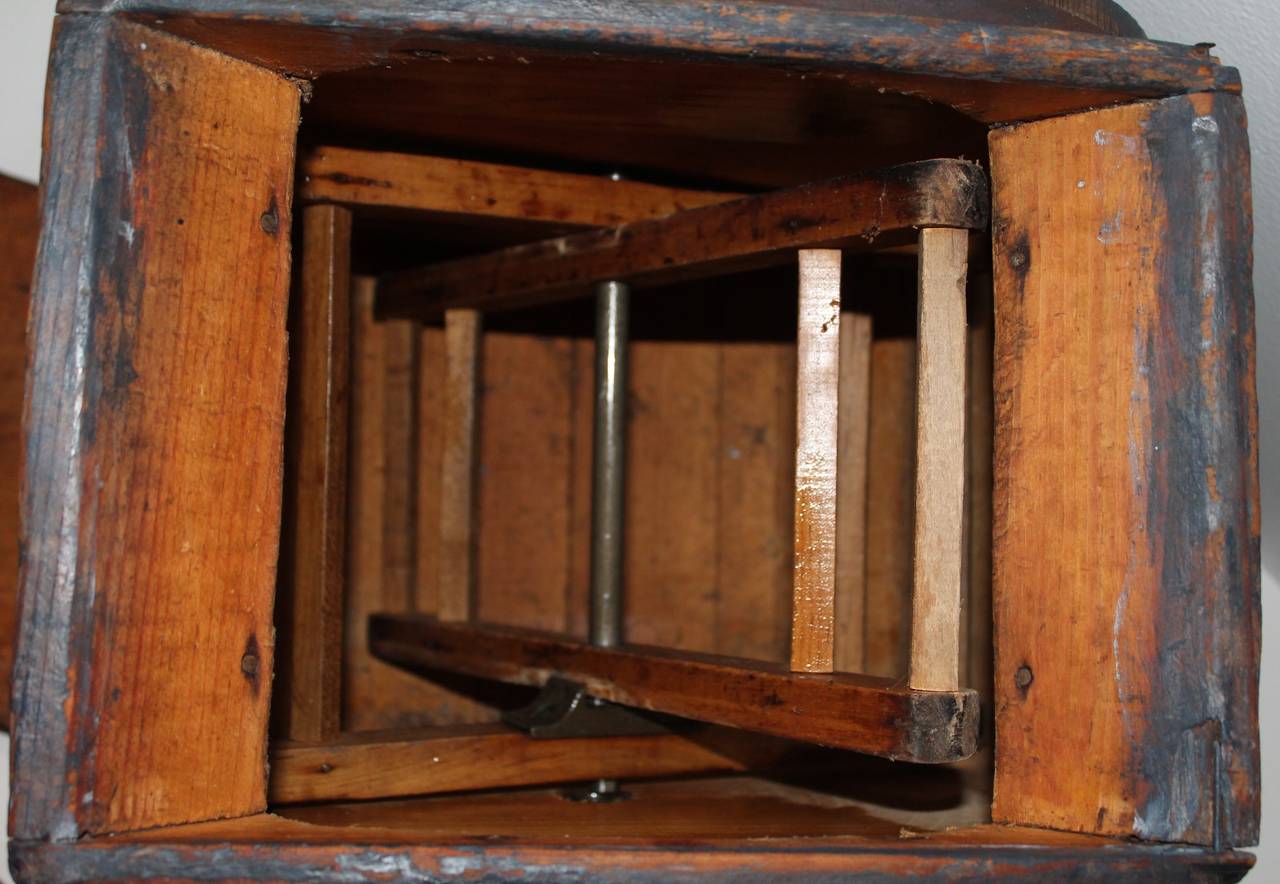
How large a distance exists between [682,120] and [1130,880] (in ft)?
2.52

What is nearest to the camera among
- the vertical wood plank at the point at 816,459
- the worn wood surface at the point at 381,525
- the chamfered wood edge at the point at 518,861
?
the chamfered wood edge at the point at 518,861

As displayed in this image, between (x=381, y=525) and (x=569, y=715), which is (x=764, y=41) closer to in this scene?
(x=569, y=715)

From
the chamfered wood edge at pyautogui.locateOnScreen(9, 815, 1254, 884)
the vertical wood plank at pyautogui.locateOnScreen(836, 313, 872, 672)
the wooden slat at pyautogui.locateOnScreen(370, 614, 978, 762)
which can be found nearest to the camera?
the chamfered wood edge at pyautogui.locateOnScreen(9, 815, 1254, 884)

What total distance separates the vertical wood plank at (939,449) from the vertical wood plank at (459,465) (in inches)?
27.7

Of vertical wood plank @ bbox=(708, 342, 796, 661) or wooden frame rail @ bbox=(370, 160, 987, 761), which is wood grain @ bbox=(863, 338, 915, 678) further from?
wooden frame rail @ bbox=(370, 160, 987, 761)

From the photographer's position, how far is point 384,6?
103 centimetres

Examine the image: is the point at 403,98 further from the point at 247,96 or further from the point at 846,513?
the point at 846,513

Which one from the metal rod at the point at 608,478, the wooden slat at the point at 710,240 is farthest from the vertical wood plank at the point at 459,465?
the metal rod at the point at 608,478

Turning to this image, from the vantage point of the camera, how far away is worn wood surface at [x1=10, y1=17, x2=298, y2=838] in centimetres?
101

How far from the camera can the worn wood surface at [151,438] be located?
101 cm

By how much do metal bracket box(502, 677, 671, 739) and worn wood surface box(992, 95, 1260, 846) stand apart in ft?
1.77

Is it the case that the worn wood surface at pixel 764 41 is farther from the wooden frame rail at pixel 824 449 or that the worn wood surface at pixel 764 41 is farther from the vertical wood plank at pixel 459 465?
the vertical wood plank at pixel 459 465

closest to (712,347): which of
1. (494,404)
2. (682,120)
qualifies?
(494,404)

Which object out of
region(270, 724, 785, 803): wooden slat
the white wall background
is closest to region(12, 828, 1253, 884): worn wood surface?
region(270, 724, 785, 803): wooden slat
